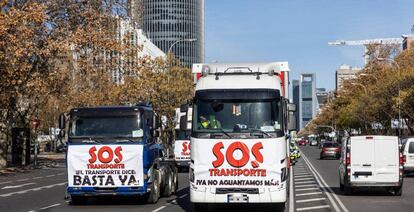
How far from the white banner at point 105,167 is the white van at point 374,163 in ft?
24.3

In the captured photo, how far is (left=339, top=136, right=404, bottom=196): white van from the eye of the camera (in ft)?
70.8

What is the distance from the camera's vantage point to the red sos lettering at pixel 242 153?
14.7 metres

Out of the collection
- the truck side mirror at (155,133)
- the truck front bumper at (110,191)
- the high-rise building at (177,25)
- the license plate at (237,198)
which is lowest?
the truck front bumper at (110,191)

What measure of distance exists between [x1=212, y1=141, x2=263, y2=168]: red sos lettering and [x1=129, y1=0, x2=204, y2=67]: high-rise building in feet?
198

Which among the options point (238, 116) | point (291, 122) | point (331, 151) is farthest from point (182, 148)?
point (331, 151)

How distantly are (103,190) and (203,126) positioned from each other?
14.6ft

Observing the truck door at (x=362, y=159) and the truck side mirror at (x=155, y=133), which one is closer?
the truck side mirror at (x=155, y=133)

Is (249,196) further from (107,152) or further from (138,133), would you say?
(107,152)

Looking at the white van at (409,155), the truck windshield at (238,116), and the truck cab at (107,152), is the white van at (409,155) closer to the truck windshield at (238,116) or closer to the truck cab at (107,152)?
the truck cab at (107,152)

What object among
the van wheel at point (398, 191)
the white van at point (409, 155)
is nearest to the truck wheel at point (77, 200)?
the van wheel at point (398, 191)

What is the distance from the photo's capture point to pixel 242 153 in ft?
48.2

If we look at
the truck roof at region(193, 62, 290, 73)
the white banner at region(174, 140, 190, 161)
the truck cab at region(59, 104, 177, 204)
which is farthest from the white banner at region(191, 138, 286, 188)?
the white banner at region(174, 140, 190, 161)

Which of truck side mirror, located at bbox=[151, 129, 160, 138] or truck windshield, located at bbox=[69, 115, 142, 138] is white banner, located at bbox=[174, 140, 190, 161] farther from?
truck windshield, located at bbox=[69, 115, 142, 138]

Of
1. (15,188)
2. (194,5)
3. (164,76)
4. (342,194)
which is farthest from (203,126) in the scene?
(194,5)
